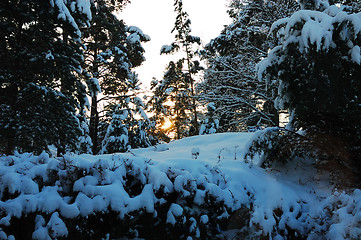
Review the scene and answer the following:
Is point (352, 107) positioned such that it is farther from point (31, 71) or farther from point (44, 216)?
point (31, 71)

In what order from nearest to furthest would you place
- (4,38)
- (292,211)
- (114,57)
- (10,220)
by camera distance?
1. (10,220)
2. (292,211)
3. (4,38)
4. (114,57)

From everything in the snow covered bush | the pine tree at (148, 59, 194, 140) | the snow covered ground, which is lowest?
the snow covered ground

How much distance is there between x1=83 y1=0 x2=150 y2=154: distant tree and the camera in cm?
1098

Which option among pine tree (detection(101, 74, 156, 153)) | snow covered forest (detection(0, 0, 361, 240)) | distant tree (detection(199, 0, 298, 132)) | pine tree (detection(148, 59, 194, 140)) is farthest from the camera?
pine tree (detection(148, 59, 194, 140))

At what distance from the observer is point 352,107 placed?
10.5 ft

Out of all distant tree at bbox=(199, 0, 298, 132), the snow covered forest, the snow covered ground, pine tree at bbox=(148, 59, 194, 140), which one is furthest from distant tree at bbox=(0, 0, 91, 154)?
pine tree at bbox=(148, 59, 194, 140)

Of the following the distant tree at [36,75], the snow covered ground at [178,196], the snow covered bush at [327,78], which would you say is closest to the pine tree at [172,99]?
the distant tree at [36,75]

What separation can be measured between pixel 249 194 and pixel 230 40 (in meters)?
10.2

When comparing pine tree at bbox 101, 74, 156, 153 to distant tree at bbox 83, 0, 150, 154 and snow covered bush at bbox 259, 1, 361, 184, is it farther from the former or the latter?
snow covered bush at bbox 259, 1, 361, 184

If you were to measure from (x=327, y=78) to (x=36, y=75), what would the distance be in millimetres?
6680

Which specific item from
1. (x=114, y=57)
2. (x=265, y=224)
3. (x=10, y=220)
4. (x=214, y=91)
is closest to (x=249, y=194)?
→ (x=265, y=224)

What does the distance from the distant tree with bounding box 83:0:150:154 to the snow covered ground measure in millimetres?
8836

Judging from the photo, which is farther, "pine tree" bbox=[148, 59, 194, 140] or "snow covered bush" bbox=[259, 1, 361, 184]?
"pine tree" bbox=[148, 59, 194, 140]

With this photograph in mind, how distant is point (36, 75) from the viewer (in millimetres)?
6266
